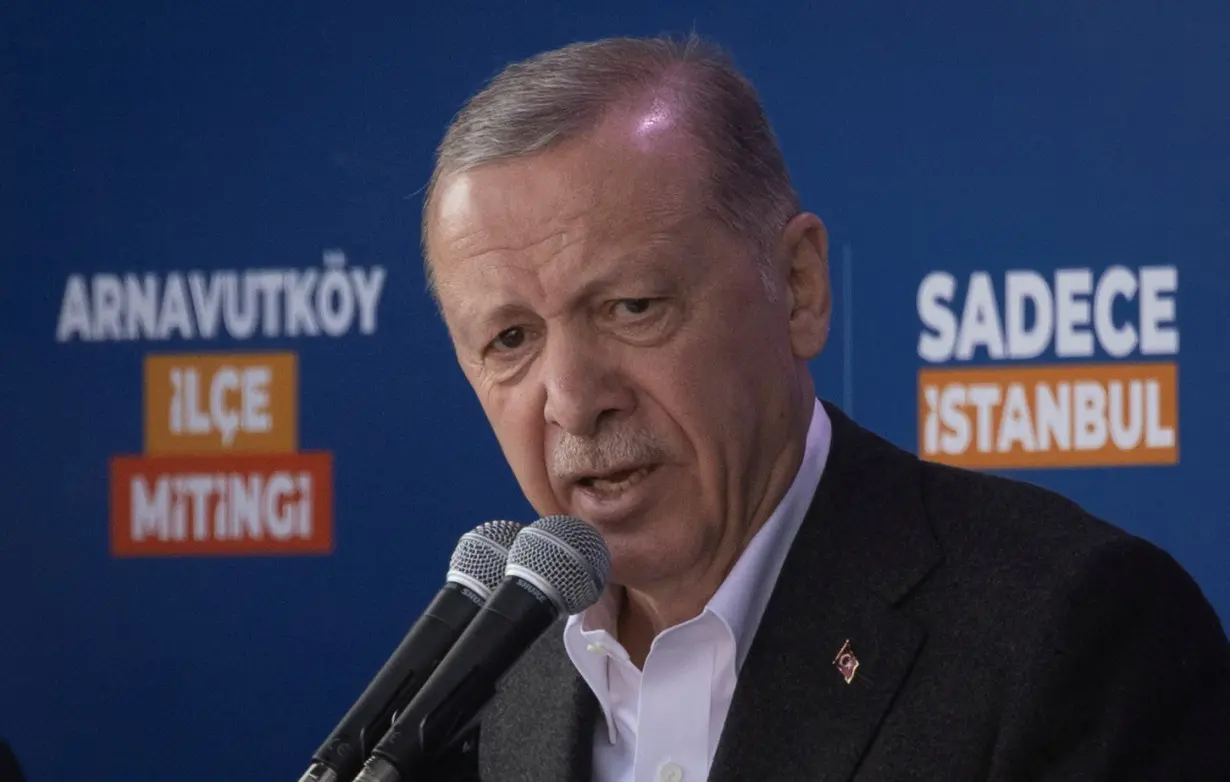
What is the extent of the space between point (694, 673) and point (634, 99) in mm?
645

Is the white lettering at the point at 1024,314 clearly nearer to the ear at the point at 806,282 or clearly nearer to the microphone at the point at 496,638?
the ear at the point at 806,282

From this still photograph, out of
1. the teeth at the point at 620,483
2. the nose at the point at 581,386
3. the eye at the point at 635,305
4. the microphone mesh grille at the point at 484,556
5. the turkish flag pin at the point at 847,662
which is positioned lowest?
the turkish flag pin at the point at 847,662

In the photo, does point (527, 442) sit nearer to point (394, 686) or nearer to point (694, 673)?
point (694, 673)

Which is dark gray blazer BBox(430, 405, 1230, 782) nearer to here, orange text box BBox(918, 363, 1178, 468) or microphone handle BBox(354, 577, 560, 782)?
microphone handle BBox(354, 577, 560, 782)

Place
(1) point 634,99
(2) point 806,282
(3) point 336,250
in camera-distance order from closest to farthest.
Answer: (1) point 634,99
(2) point 806,282
(3) point 336,250

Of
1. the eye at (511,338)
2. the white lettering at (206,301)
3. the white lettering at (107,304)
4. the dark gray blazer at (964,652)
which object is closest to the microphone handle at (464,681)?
the dark gray blazer at (964,652)

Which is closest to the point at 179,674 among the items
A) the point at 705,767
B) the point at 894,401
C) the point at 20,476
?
the point at 20,476

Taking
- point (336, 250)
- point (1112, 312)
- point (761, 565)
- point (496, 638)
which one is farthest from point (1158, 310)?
point (496, 638)

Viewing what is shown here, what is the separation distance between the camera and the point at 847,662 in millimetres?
1810

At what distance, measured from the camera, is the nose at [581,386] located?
5.85 ft

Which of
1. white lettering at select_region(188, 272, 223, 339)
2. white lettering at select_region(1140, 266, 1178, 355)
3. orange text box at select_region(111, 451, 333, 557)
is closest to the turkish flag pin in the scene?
white lettering at select_region(1140, 266, 1178, 355)

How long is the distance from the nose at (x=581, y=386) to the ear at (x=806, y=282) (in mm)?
289

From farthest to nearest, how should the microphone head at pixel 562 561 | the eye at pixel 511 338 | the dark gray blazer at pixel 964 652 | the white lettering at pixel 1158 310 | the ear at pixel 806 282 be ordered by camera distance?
the white lettering at pixel 1158 310
the ear at pixel 806 282
the eye at pixel 511 338
the dark gray blazer at pixel 964 652
the microphone head at pixel 562 561

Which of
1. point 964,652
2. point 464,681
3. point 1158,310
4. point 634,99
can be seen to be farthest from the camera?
point 1158,310
